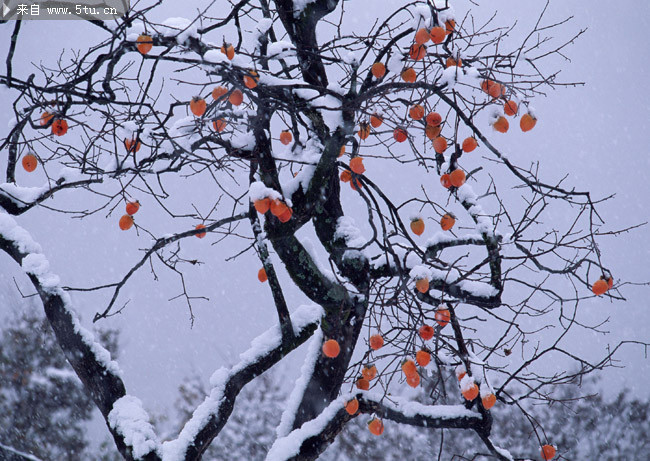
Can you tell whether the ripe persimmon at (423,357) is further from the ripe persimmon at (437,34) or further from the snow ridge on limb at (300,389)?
the ripe persimmon at (437,34)

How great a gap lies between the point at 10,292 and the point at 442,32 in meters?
10.8

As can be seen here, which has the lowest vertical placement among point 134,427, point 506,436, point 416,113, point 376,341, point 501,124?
point 134,427

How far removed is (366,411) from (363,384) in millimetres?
196

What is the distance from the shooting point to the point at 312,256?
309cm

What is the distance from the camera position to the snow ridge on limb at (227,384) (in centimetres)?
299

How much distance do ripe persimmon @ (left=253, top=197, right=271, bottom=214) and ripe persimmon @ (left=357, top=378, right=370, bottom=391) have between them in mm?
1208

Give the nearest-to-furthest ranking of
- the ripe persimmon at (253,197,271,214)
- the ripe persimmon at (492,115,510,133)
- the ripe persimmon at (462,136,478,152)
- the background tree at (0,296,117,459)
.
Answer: the ripe persimmon at (253,197,271,214), the ripe persimmon at (492,115,510,133), the ripe persimmon at (462,136,478,152), the background tree at (0,296,117,459)

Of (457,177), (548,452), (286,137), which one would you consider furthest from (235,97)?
(548,452)

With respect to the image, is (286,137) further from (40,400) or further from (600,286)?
(40,400)

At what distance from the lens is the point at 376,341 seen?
8.35 ft

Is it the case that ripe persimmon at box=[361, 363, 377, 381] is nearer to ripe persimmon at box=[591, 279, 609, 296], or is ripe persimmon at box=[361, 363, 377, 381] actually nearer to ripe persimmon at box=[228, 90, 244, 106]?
ripe persimmon at box=[591, 279, 609, 296]

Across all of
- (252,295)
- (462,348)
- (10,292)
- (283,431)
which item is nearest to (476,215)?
(462,348)

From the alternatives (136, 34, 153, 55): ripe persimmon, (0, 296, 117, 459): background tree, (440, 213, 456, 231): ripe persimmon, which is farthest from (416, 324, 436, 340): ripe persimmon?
(0, 296, 117, 459): background tree

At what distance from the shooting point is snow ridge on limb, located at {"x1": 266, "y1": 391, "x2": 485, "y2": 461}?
3.02 metres
